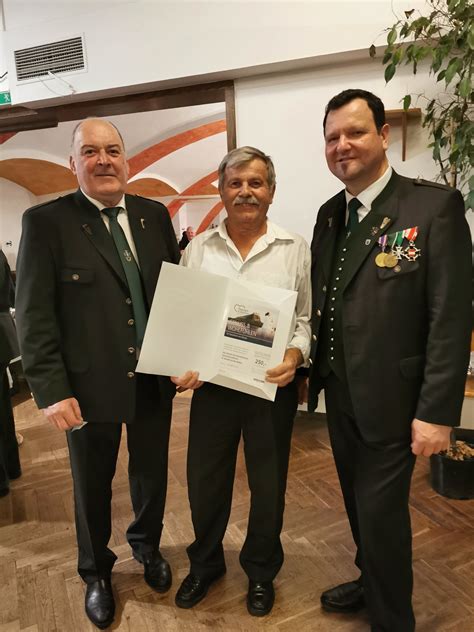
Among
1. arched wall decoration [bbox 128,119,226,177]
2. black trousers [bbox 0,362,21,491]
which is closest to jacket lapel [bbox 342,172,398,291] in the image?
black trousers [bbox 0,362,21,491]

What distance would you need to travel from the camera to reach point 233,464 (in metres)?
1.82

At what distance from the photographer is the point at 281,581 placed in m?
1.98

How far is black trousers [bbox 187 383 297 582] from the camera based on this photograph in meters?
1.69

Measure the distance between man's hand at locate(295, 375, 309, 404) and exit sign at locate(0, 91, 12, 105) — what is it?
3.53 m

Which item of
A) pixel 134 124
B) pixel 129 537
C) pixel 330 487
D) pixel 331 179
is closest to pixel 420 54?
pixel 331 179

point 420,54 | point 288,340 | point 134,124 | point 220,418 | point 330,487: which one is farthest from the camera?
point 134,124

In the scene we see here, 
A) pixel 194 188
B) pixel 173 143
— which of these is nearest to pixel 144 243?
pixel 173 143

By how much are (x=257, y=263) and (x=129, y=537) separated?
1.40 m

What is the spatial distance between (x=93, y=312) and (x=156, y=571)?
1.19 meters

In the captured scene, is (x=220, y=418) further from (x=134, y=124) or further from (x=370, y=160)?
(x=134, y=124)

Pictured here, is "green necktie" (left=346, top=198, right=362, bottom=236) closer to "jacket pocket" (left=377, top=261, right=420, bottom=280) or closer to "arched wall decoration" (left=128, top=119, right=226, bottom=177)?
"jacket pocket" (left=377, top=261, right=420, bottom=280)

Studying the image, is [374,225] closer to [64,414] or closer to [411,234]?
[411,234]

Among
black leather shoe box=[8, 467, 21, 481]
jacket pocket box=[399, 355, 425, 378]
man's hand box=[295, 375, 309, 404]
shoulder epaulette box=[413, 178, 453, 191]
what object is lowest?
black leather shoe box=[8, 467, 21, 481]

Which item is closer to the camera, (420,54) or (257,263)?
(257,263)
